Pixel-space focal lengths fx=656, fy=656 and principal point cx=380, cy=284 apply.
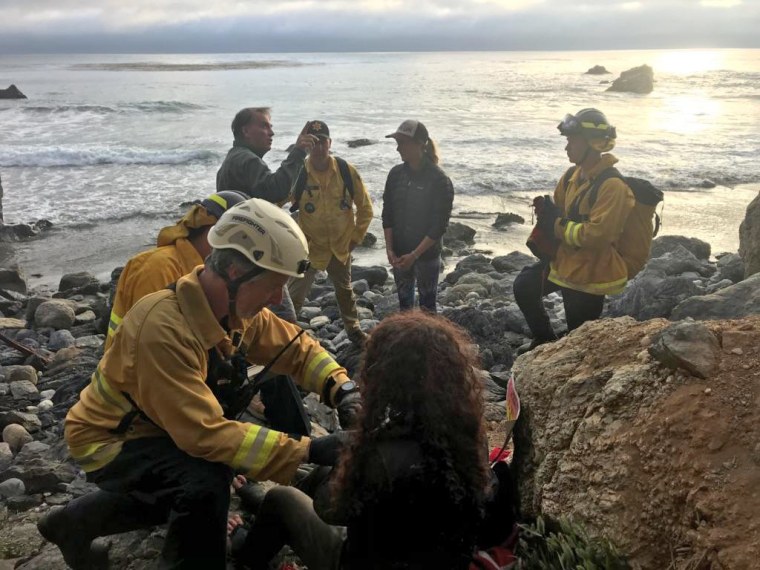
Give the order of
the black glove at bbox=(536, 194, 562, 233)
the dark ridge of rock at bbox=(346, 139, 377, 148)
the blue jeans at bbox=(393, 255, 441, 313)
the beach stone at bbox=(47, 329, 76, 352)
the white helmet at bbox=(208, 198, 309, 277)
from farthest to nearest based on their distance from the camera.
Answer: the dark ridge of rock at bbox=(346, 139, 377, 148)
the beach stone at bbox=(47, 329, 76, 352)
the blue jeans at bbox=(393, 255, 441, 313)
the black glove at bbox=(536, 194, 562, 233)
the white helmet at bbox=(208, 198, 309, 277)

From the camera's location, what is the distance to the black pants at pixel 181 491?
3.05 metres

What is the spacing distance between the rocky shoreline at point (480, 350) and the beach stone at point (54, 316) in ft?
0.04

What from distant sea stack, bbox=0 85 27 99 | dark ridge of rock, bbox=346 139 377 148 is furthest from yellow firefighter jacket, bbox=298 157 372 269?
distant sea stack, bbox=0 85 27 99

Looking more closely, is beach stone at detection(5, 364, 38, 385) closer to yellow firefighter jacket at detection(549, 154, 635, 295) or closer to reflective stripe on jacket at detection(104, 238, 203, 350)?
Answer: reflective stripe on jacket at detection(104, 238, 203, 350)

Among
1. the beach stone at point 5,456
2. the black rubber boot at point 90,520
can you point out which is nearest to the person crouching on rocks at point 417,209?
the black rubber boot at point 90,520

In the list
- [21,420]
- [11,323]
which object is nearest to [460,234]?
[11,323]

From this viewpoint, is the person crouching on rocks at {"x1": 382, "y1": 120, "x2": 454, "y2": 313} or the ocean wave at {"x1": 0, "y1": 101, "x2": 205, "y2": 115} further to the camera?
the ocean wave at {"x1": 0, "y1": 101, "x2": 205, "y2": 115}

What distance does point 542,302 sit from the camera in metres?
5.77

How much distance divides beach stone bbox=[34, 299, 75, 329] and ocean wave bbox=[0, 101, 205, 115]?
34012 mm

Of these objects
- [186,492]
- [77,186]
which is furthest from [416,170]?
[77,186]

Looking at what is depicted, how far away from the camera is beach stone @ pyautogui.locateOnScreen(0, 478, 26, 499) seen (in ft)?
14.5

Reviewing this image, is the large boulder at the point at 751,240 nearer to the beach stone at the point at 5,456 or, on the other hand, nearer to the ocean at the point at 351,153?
the ocean at the point at 351,153

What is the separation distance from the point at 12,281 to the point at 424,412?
33.8ft

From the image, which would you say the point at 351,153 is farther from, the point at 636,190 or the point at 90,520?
the point at 90,520
